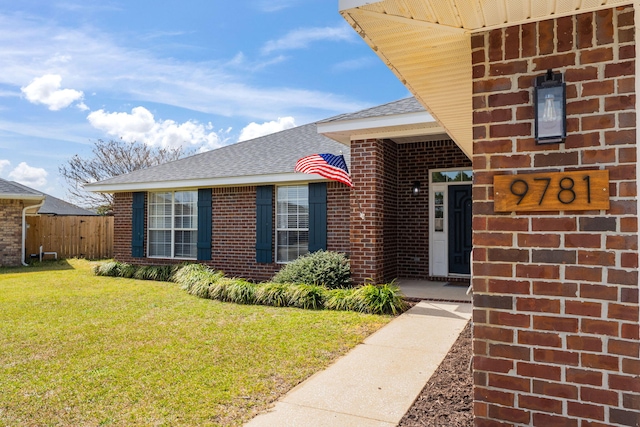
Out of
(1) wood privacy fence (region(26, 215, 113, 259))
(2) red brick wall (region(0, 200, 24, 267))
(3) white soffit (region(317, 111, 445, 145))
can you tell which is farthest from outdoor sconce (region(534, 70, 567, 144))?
(1) wood privacy fence (region(26, 215, 113, 259))

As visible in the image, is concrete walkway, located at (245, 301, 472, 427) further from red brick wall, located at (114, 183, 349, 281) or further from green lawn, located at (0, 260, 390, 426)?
red brick wall, located at (114, 183, 349, 281)

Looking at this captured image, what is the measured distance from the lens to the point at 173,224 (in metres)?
11.8

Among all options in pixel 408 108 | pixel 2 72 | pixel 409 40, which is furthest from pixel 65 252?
pixel 409 40

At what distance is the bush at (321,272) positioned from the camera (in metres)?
8.12

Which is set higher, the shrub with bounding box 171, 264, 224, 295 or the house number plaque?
the house number plaque

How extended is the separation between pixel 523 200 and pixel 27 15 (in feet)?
34.7

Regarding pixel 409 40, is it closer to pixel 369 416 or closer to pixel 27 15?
pixel 369 416

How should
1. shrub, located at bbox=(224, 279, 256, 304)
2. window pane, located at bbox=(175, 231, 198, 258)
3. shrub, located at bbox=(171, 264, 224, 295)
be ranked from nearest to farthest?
shrub, located at bbox=(224, 279, 256, 304), shrub, located at bbox=(171, 264, 224, 295), window pane, located at bbox=(175, 231, 198, 258)

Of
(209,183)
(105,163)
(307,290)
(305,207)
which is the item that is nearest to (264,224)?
(305,207)

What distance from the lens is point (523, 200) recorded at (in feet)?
7.21

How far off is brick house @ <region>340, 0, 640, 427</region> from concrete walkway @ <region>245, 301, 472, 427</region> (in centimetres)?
122

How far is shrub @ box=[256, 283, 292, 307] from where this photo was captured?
7.49 m

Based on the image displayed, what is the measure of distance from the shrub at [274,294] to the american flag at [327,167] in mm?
2213

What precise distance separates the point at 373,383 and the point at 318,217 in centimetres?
572
